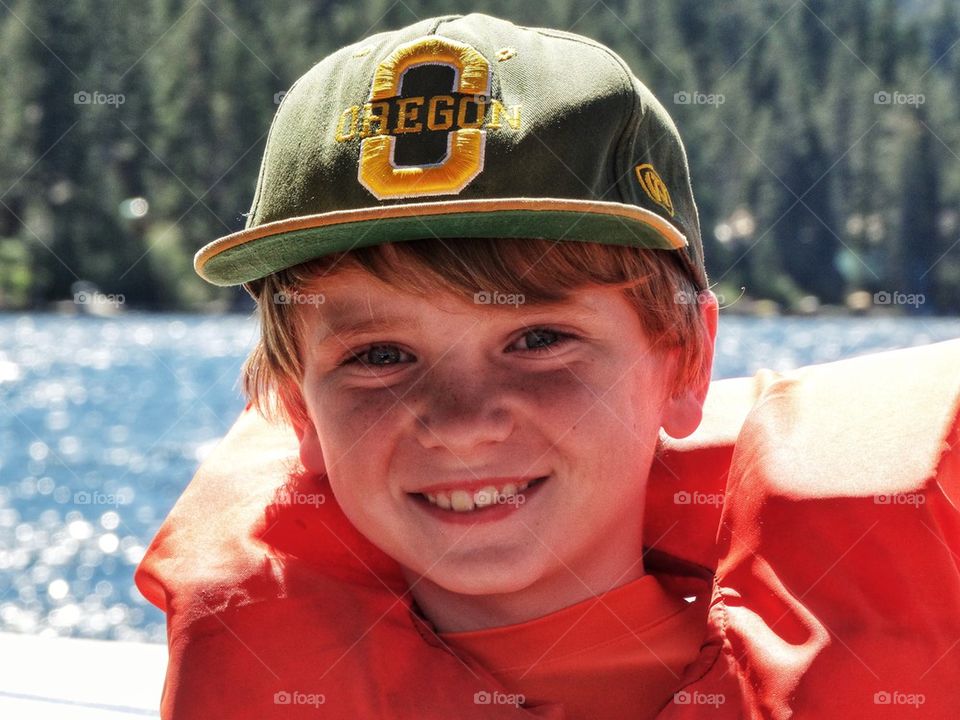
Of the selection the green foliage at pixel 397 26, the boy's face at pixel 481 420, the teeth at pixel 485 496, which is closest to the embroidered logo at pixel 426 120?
the boy's face at pixel 481 420

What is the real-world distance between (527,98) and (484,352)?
0.69ft

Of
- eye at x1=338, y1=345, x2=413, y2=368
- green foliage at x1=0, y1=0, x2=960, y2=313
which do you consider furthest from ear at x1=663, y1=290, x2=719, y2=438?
green foliage at x1=0, y1=0, x2=960, y2=313

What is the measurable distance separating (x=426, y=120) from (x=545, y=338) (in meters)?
0.21

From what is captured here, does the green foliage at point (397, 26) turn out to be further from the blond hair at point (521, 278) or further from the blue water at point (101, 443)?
the blond hair at point (521, 278)

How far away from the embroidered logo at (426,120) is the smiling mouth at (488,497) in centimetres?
26

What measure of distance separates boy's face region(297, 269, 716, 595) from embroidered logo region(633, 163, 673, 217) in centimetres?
9

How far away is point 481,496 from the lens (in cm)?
108

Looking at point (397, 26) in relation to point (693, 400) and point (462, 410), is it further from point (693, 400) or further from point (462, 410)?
point (462, 410)

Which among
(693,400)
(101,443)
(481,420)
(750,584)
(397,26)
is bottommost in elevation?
(397,26)

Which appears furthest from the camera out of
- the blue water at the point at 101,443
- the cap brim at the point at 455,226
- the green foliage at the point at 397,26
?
the green foliage at the point at 397,26

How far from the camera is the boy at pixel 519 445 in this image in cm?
102

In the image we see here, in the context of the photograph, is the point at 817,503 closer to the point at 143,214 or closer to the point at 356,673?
the point at 356,673

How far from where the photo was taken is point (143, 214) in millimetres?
23328

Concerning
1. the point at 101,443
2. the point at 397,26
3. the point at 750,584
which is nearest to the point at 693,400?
the point at 750,584
